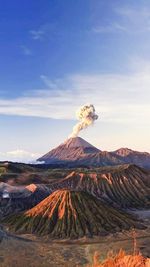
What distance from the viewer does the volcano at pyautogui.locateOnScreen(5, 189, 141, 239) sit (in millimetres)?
100688

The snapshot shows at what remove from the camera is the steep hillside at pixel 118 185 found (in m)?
161

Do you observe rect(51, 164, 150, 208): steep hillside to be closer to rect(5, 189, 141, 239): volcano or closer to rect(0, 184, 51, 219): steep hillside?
rect(0, 184, 51, 219): steep hillside

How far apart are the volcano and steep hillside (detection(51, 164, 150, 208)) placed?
144 ft

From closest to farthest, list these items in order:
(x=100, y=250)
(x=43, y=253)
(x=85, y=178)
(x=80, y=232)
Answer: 1. (x=43, y=253)
2. (x=100, y=250)
3. (x=80, y=232)
4. (x=85, y=178)

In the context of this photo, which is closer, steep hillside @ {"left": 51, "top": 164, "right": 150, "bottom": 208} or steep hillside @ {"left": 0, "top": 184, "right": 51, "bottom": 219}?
steep hillside @ {"left": 0, "top": 184, "right": 51, "bottom": 219}

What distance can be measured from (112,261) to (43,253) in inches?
2746

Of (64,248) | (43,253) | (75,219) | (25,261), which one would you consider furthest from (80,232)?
(25,261)

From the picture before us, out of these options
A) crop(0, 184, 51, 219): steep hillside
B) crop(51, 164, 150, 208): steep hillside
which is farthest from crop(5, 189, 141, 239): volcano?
crop(51, 164, 150, 208): steep hillside

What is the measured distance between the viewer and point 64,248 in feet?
287

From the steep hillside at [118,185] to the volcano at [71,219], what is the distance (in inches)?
1726

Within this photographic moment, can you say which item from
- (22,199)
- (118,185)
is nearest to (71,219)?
(22,199)

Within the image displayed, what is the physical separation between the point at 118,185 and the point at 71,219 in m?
69.9

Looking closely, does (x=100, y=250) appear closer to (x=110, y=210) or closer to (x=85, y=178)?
(x=110, y=210)

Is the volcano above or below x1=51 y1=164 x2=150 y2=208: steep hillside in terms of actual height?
below
